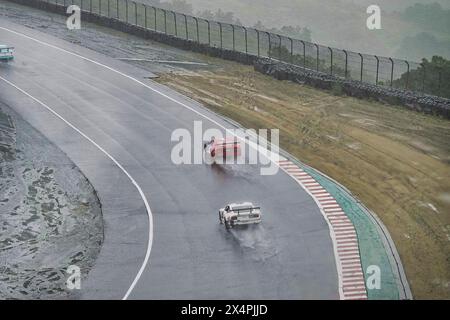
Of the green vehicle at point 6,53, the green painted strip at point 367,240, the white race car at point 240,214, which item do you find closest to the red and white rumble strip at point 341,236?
the green painted strip at point 367,240

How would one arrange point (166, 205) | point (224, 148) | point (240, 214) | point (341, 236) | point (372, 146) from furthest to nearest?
point (372, 146), point (224, 148), point (166, 205), point (240, 214), point (341, 236)

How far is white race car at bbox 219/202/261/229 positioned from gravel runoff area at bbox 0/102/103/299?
22.5 feet

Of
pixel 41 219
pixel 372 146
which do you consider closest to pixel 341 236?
pixel 372 146

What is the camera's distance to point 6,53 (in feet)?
237

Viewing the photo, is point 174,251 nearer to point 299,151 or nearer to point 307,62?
point 299,151

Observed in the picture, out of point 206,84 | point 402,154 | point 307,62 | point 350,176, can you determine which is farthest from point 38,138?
point 307,62

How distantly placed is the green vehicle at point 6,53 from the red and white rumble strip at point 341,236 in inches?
1343

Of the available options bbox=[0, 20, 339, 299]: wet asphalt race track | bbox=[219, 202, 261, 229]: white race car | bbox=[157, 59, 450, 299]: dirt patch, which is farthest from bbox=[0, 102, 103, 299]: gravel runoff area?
bbox=[157, 59, 450, 299]: dirt patch

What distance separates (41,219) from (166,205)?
7134mm

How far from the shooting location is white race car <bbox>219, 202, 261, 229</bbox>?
134 feet

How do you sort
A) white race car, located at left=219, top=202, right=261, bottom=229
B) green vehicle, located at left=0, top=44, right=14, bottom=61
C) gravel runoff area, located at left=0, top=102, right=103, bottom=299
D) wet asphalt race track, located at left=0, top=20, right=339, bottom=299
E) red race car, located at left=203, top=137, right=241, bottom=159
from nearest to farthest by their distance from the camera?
wet asphalt race track, located at left=0, top=20, right=339, bottom=299 < gravel runoff area, located at left=0, top=102, right=103, bottom=299 < white race car, located at left=219, top=202, right=261, bottom=229 < red race car, located at left=203, top=137, right=241, bottom=159 < green vehicle, located at left=0, top=44, right=14, bottom=61

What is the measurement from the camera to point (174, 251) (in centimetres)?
3869

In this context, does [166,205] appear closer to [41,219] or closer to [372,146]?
[41,219]

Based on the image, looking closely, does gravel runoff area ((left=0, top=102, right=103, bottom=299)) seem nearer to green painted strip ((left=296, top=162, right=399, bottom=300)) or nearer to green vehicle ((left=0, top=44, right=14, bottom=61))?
green painted strip ((left=296, top=162, right=399, bottom=300))
